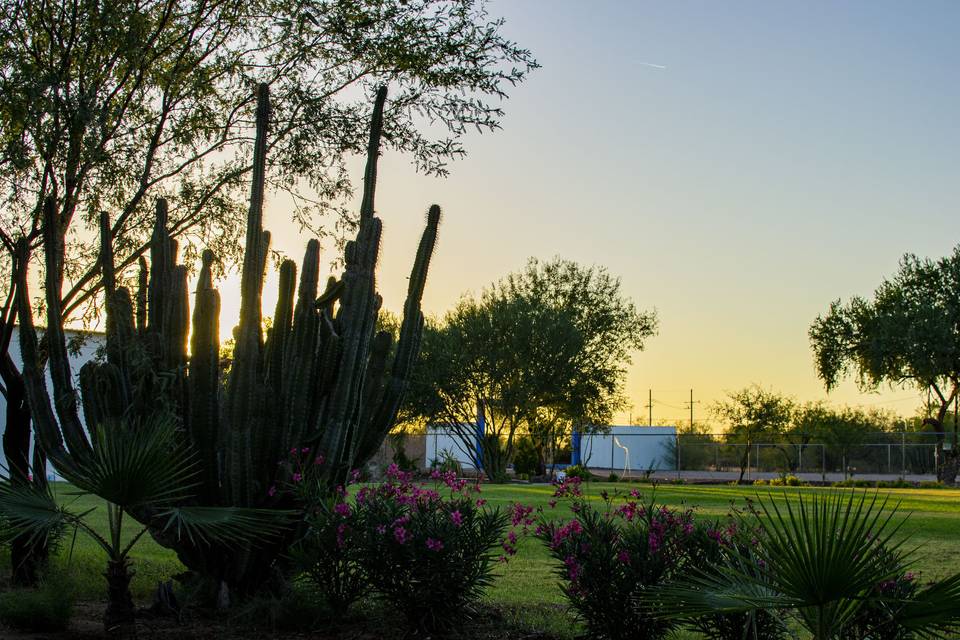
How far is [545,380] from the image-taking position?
140ft

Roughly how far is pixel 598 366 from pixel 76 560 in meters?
34.7

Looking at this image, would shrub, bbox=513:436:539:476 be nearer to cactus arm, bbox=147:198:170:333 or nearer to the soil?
cactus arm, bbox=147:198:170:333

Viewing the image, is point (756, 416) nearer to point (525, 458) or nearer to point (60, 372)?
point (525, 458)

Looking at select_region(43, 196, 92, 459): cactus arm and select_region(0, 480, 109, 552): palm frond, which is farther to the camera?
select_region(43, 196, 92, 459): cactus arm

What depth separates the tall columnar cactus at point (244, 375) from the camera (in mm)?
8758

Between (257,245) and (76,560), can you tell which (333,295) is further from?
(76,560)

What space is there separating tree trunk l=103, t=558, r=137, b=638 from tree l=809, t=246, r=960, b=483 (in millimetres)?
41141

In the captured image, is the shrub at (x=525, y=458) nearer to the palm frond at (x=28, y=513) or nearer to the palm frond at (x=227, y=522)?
→ the palm frond at (x=227, y=522)

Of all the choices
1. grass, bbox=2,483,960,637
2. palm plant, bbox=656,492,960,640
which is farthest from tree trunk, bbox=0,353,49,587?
palm plant, bbox=656,492,960,640

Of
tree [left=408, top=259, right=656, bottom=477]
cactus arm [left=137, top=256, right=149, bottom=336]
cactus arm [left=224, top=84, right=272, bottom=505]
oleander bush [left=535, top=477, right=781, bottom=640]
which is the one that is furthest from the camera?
tree [left=408, top=259, right=656, bottom=477]

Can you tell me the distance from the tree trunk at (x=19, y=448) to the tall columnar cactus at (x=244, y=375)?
1.25 metres

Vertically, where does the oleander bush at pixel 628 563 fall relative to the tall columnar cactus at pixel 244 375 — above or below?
below

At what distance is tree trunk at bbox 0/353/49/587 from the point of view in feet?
32.0

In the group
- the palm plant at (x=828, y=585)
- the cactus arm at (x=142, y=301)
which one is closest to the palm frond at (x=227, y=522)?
the cactus arm at (x=142, y=301)
